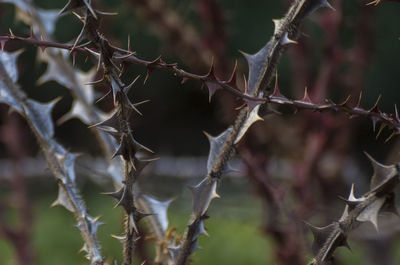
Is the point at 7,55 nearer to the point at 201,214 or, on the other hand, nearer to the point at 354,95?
the point at 201,214

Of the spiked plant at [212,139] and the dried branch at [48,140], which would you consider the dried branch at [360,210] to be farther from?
the dried branch at [48,140]

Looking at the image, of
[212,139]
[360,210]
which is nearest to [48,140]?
[212,139]

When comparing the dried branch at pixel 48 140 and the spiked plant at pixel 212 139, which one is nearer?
A: the spiked plant at pixel 212 139

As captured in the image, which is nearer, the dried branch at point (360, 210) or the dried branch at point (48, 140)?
the dried branch at point (360, 210)

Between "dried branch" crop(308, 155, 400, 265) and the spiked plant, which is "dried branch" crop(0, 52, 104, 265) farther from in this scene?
"dried branch" crop(308, 155, 400, 265)

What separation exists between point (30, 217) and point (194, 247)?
1108 mm

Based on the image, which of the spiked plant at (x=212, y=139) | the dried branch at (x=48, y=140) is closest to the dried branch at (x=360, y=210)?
the spiked plant at (x=212, y=139)

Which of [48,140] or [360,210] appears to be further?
[48,140]

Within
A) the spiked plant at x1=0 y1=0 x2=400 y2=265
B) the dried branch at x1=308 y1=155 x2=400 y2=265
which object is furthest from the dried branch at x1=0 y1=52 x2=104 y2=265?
the dried branch at x1=308 y1=155 x2=400 y2=265

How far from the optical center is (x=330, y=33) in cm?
132

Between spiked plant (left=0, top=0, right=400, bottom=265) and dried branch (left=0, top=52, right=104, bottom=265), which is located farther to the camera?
dried branch (left=0, top=52, right=104, bottom=265)

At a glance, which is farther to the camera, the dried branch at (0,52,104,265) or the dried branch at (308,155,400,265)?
the dried branch at (0,52,104,265)

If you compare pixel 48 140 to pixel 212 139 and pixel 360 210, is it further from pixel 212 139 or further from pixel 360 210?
pixel 360 210

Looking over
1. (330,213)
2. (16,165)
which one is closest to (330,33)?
(330,213)
